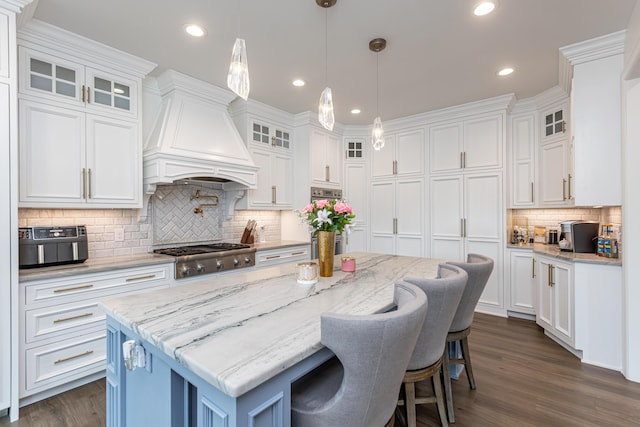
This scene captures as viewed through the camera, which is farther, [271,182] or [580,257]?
[271,182]

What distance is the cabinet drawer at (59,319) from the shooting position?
215 centimetres

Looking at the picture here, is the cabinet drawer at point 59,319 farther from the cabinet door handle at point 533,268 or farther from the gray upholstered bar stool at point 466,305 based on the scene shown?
the cabinet door handle at point 533,268

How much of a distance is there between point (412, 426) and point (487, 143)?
3.53 metres

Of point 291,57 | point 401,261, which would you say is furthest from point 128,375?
Result: point 291,57

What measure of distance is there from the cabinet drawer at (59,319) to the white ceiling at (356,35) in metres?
2.10

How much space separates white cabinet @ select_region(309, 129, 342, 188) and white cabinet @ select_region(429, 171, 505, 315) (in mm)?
1447

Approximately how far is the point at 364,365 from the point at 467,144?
12.8 ft

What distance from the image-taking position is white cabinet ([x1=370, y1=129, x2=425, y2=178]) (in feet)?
14.8

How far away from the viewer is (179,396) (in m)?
1.14

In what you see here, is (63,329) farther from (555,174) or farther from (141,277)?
(555,174)

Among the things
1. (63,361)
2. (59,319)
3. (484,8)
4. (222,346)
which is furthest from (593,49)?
(63,361)

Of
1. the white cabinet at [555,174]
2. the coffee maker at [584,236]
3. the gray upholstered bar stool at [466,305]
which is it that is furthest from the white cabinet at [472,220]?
the gray upholstered bar stool at [466,305]

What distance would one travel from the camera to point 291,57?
9.20 feet

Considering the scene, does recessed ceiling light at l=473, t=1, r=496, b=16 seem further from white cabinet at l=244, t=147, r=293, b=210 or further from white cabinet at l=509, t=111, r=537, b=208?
white cabinet at l=244, t=147, r=293, b=210
